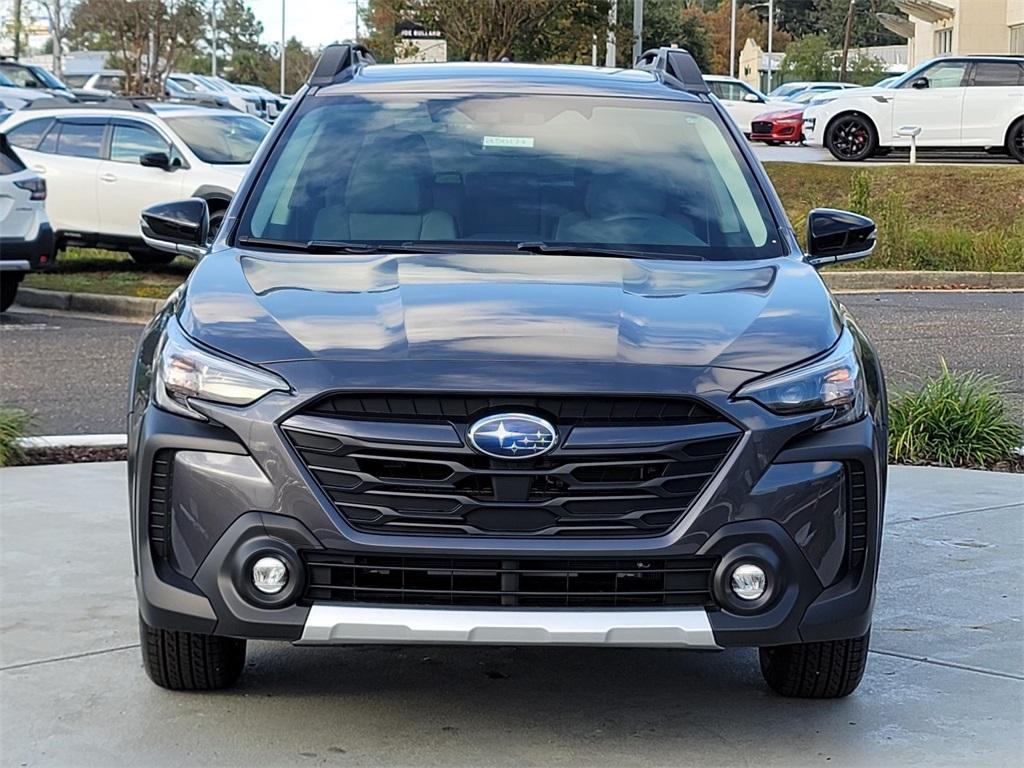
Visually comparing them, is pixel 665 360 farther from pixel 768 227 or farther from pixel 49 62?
pixel 49 62

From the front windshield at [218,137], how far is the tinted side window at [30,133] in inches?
57.3

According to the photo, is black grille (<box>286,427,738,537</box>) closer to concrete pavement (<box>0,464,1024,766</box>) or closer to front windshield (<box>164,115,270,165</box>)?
concrete pavement (<box>0,464,1024,766</box>)

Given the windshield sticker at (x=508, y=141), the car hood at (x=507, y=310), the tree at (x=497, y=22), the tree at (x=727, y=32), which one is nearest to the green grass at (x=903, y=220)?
the tree at (x=497, y=22)

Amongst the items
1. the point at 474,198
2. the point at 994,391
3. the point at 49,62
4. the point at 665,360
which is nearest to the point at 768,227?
the point at 474,198

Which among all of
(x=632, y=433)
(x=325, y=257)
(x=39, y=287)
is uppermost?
(x=325, y=257)

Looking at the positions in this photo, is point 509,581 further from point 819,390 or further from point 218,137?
point 218,137

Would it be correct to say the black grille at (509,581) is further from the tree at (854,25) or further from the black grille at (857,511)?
the tree at (854,25)

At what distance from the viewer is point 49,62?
229ft

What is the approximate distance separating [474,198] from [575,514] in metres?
1.60

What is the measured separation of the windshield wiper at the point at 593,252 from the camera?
4840 millimetres

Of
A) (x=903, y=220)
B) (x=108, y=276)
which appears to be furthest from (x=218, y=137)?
(x=903, y=220)

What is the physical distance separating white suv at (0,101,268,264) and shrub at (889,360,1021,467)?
31.8 ft

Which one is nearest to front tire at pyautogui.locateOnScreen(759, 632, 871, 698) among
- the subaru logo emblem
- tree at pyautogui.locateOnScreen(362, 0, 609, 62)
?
the subaru logo emblem

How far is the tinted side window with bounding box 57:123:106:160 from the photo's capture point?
1719cm
